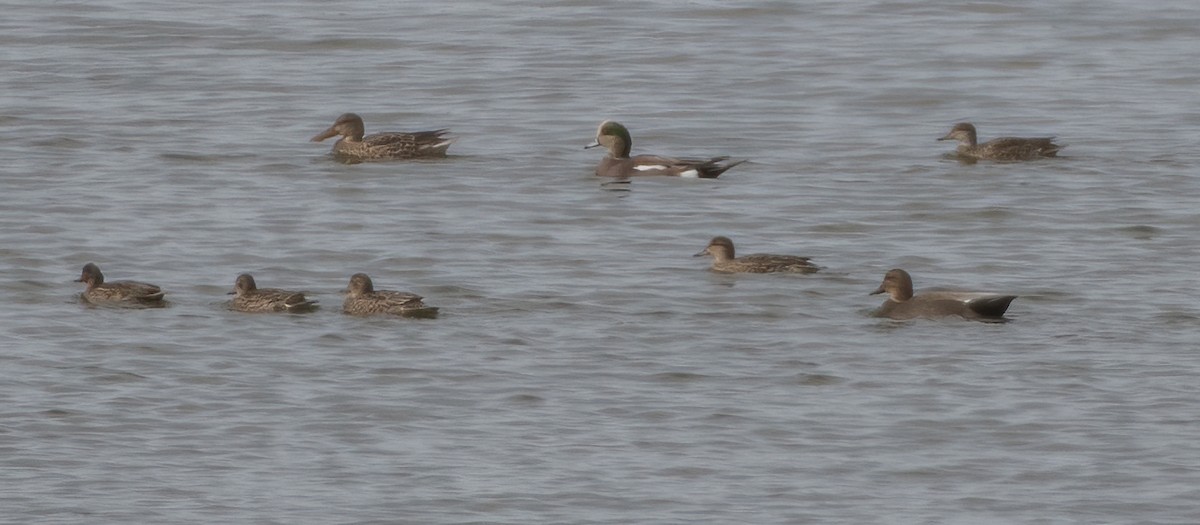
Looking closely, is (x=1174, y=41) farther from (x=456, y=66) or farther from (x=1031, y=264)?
(x=1031, y=264)

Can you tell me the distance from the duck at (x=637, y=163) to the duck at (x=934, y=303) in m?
4.84

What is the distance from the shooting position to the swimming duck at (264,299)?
13000 mm

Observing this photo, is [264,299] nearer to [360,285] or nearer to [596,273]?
[360,285]

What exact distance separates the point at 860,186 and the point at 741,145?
7.70 ft

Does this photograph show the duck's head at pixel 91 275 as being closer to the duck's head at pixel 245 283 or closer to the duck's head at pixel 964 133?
the duck's head at pixel 245 283

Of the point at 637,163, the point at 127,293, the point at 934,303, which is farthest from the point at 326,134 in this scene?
the point at 934,303

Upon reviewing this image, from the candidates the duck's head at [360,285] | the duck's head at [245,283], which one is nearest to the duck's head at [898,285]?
the duck's head at [360,285]

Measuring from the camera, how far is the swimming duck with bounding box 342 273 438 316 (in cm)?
1292

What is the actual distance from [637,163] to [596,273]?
3.94 metres

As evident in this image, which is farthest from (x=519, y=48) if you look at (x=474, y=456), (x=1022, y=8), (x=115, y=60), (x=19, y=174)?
(x=474, y=456)

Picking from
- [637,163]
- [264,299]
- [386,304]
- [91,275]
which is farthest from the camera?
[637,163]

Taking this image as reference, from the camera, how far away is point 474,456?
10258mm

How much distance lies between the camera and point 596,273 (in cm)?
1448

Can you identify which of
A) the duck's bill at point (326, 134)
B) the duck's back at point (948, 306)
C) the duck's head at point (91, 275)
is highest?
the duck's bill at point (326, 134)
